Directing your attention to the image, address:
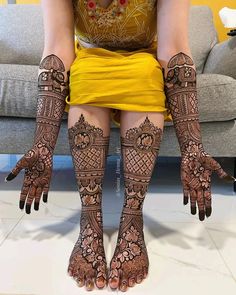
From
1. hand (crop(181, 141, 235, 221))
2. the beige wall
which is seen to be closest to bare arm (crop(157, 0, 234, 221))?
hand (crop(181, 141, 235, 221))

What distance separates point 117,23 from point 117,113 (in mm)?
236

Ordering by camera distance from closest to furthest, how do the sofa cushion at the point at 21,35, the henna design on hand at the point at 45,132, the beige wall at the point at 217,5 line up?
the henna design on hand at the point at 45,132, the sofa cushion at the point at 21,35, the beige wall at the point at 217,5

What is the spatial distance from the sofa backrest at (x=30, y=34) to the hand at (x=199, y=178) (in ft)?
3.56

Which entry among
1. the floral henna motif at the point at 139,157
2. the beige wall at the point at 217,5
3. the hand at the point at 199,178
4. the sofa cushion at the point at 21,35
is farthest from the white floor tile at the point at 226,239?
the beige wall at the point at 217,5

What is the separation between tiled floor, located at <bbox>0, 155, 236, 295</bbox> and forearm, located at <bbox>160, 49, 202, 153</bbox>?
26cm

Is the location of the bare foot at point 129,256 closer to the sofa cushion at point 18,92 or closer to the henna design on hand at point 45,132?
the henna design on hand at point 45,132

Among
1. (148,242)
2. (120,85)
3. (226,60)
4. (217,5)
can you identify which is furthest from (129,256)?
(217,5)

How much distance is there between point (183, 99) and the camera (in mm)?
860

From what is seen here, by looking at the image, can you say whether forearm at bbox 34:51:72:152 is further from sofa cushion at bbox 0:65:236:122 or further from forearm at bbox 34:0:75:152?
sofa cushion at bbox 0:65:236:122

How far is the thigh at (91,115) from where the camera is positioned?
84 centimetres

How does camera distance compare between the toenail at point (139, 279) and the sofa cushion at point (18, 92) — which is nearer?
the toenail at point (139, 279)

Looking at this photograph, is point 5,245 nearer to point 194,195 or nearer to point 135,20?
point 194,195

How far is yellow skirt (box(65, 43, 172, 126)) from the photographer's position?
0.82 meters

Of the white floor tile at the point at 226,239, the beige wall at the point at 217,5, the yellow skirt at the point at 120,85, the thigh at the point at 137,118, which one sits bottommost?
the white floor tile at the point at 226,239
